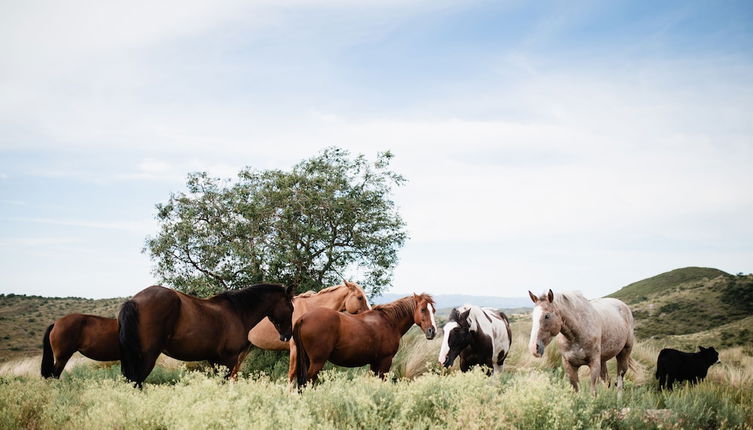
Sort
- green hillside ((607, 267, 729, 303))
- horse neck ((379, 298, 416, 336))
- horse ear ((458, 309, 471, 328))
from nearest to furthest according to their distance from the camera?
1. horse ear ((458, 309, 471, 328))
2. horse neck ((379, 298, 416, 336))
3. green hillside ((607, 267, 729, 303))

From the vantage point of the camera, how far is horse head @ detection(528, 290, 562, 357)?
827cm

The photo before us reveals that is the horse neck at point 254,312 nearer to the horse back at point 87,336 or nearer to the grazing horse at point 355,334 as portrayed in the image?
the grazing horse at point 355,334

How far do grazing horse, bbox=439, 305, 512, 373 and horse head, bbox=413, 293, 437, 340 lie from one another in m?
0.30

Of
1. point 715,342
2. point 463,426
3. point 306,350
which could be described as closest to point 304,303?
point 306,350

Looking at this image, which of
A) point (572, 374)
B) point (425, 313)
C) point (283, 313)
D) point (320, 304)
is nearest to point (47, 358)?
point (283, 313)

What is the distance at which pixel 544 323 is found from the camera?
8367 mm

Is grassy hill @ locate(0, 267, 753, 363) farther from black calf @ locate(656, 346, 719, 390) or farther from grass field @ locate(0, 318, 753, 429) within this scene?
grass field @ locate(0, 318, 753, 429)

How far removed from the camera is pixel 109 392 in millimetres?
7777

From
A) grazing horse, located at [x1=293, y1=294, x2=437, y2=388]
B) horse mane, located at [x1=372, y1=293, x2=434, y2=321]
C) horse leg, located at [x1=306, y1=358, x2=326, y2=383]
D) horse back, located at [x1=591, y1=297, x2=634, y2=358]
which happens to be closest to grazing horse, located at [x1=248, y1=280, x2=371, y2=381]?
horse mane, located at [x1=372, y1=293, x2=434, y2=321]

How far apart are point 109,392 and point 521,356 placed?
10.3 meters

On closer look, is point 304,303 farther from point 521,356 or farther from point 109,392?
point 521,356

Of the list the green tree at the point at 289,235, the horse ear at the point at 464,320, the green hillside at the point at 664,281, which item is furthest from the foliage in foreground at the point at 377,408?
the green hillside at the point at 664,281

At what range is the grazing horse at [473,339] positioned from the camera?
9.66 meters

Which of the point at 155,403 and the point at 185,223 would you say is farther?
the point at 185,223
